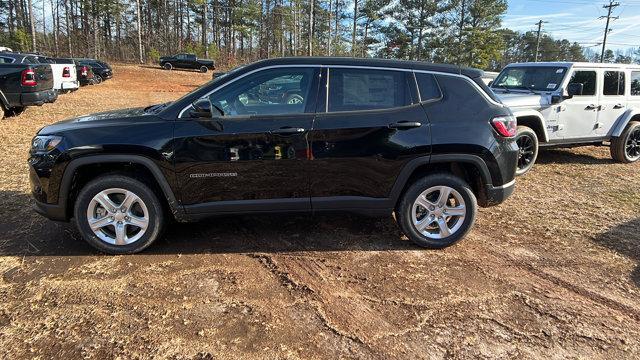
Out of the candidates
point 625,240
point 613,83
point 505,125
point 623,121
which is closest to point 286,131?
point 505,125

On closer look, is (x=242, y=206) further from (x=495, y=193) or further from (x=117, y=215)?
(x=495, y=193)

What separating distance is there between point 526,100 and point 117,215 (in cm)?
654

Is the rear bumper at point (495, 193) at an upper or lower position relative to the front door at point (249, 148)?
lower

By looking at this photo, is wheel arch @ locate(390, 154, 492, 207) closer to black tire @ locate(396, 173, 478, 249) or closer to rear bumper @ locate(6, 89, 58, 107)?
black tire @ locate(396, 173, 478, 249)

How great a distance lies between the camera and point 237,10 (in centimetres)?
5325

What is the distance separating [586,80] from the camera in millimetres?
8148

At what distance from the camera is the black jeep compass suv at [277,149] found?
3.86 m

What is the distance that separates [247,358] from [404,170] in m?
2.16

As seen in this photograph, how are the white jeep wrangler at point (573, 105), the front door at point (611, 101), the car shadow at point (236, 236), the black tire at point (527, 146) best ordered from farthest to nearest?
the front door at point (611, 101) < the white jeep wrangler at point (573, 105) < the black tire at point (527, 146) < the car shadow at point (236, 236)

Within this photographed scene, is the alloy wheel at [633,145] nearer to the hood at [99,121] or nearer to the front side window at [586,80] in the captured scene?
the front side window at [586,80]

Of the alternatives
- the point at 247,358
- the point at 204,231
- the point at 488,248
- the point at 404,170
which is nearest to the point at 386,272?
the point at 404,170

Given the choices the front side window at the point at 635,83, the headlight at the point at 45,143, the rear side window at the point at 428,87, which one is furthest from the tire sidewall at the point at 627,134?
the headlight at the point at 45,143

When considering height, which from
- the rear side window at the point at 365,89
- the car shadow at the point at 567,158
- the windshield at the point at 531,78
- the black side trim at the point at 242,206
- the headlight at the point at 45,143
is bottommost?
the car shadow at the point at 567,158

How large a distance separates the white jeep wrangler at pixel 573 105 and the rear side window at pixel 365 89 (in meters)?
4.05
